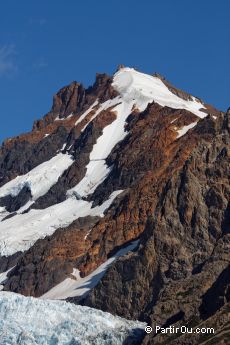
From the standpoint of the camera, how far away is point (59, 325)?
149500mm

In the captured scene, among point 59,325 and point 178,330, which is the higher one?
point 59,325

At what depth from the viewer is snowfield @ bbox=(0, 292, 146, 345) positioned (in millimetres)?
145500

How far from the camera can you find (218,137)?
198m

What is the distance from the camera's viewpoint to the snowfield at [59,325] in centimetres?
14550

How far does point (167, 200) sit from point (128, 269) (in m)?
14.1

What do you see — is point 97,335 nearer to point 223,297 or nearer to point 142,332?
point 142,332
